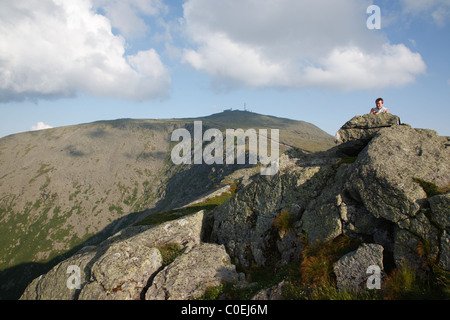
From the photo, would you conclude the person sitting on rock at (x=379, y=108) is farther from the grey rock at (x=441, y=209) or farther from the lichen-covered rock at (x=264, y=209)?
the grey rock at (x=441, y=209)

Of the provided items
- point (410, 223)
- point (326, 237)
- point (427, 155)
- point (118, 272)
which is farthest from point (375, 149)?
point (118, 272)

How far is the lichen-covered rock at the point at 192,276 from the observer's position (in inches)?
614

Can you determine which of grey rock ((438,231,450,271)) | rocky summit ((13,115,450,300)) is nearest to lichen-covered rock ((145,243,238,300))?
rocky summit ((13,115,450,300))

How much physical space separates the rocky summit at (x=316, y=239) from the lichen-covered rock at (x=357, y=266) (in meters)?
0.05

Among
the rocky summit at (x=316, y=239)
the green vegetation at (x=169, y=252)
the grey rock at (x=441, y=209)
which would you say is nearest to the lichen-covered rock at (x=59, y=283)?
the rocky summit at (x=316, y=239)

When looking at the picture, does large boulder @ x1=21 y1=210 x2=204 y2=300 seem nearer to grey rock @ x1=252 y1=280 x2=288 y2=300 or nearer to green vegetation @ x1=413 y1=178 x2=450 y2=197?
grey rock @ x1=252 y1=280 x2=288 y2=300

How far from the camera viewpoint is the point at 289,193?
1956cm

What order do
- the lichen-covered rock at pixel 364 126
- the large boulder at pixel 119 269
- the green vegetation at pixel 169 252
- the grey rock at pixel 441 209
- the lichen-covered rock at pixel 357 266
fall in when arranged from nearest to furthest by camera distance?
the grey rock at pixel 441 209 < the lichen-covered rock at pixel 357 266 < the large boulder at pixel 119 269 < the green vegetation at pixel 169 252 < the lichen-covered rock at pixel 364 126

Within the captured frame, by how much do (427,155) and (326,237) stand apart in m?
7.94

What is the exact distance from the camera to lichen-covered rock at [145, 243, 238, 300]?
1560cm

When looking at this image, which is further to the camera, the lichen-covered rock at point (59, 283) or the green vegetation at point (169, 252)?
the green vegetation at point (169, 252)

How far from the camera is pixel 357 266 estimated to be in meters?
12.3

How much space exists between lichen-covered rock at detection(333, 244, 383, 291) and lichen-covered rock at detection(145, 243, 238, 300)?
7.05m
